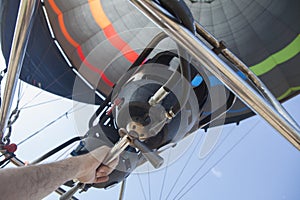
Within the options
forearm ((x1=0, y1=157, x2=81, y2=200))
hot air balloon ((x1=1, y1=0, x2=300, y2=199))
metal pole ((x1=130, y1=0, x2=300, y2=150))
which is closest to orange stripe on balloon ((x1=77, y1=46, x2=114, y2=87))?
hot air balloon ((x1=1, y1=0, x2=300, y2=199))

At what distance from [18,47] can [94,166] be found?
0.50 m

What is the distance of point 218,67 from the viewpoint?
0.53 meters

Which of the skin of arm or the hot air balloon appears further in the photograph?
the hot air balloon

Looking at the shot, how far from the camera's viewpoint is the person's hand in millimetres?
1036

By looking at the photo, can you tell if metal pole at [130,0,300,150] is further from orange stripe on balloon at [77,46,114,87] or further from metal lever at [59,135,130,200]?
orange stripe on balloon at [77,46,114,87]

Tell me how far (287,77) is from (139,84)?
7.48 feet

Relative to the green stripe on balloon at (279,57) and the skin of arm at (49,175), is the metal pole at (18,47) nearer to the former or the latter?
the skin of arm at (49,175)

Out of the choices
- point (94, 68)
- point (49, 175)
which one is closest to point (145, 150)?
point (49, 175)

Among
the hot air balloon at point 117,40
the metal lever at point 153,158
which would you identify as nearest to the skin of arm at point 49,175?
the metal lever at point 153,158

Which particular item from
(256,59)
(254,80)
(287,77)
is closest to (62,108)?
(256,59)

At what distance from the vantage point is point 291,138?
0.60 metres

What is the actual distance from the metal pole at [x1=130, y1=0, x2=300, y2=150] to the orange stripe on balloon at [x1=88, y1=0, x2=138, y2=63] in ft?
7.12

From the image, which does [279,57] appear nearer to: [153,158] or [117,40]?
[117,40]

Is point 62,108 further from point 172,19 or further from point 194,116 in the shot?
point 172,19
